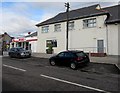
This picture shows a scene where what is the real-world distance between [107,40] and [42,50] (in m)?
14.7

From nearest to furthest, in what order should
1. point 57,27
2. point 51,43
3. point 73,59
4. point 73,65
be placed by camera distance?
point 73,65 → point 73,59 → point 57,27 → point 51,43

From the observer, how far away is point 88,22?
2975cm

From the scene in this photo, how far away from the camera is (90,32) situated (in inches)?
1151

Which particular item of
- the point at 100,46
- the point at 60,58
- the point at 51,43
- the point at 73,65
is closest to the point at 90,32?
the point at 100,46

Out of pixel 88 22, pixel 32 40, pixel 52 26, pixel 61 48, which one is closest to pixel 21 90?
pixel 88 22

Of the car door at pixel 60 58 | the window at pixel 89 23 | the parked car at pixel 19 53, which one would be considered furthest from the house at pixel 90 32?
the car door at pixel 60 58

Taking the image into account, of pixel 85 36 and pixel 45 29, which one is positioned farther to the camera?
pixel 45 29

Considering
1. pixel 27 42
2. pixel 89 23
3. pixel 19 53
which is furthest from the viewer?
pixel 27 42

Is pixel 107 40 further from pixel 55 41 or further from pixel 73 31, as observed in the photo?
pixel 55 41

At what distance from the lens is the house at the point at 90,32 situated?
2664 centimetres

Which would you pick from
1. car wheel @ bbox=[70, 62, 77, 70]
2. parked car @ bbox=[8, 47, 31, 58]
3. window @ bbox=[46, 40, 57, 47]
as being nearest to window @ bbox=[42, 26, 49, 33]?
window @ bbox=[46, 40, 57, 47]

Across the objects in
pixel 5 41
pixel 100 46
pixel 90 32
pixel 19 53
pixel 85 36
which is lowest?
pixel 19 53

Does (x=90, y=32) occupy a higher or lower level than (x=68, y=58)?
higher

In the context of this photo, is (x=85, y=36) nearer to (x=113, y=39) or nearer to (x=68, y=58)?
(x=113, y=39)
